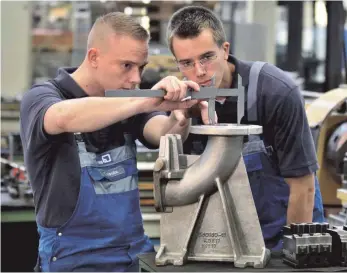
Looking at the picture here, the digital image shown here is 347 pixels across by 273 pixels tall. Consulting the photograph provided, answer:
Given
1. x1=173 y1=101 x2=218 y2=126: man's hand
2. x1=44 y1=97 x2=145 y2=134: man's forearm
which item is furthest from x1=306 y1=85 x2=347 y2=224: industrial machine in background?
x1=44 y1=97 x2=145 y2=134: man's forearm

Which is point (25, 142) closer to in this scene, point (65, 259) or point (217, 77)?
point (65, 259)

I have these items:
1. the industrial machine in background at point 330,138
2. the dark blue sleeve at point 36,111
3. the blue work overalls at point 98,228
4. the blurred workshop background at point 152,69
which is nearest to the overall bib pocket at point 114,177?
the blue work overalls at point 98,228

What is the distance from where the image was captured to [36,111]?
6.00 feet

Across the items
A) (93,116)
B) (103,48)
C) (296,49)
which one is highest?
(103,48)

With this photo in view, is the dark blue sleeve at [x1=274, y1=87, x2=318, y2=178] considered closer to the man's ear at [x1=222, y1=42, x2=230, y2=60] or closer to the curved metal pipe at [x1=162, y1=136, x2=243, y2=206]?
the man's ear at [x1=222, y1=42, x2=230, y2=60]

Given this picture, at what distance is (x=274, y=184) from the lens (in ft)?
6.88

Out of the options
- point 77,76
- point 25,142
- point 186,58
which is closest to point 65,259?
point 25,142

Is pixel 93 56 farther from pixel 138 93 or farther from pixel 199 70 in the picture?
pixel 138 93

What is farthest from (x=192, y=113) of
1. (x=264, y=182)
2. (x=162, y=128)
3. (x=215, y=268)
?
(x=215, y=268)

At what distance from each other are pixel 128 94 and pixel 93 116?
0.21 meters

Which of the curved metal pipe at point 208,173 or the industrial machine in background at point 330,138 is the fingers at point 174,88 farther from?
the industrial machine in background at point 330,138

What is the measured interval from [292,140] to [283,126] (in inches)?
1.9

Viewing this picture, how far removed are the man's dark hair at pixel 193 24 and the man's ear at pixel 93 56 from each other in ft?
0.69

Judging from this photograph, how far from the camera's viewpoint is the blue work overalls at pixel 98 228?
1.87 meters
